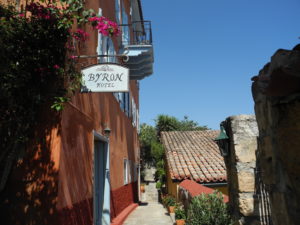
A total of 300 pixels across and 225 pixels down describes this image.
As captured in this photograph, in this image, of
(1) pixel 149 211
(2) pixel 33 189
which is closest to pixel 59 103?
(2) pixel 33 189

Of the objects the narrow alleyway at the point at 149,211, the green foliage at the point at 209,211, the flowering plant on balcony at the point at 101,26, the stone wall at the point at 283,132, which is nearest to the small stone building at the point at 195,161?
the narrow alleyway at the point at 149,211

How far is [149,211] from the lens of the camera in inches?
498

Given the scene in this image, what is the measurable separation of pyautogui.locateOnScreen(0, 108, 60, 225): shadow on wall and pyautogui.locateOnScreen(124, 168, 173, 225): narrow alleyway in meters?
5.94

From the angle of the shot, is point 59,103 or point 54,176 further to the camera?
point 54,176

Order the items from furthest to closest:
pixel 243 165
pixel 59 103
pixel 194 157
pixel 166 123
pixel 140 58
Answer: pixel 166 123 < pixel 194 157 < pixel 140 58 < pixel 59 103 < pixel 243 165

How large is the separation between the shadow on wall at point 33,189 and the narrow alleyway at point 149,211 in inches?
234

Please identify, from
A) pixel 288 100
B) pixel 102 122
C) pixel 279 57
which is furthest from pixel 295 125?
pixel 102 122

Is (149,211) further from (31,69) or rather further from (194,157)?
(31,69)

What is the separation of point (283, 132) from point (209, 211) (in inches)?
147

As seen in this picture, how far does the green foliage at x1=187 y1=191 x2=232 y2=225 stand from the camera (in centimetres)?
490

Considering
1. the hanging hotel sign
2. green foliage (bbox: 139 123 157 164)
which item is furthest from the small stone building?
green foliage (bbox: 139 123 157 164)

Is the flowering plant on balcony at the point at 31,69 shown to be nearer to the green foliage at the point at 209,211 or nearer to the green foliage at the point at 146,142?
the green foliage at the point at 209,211

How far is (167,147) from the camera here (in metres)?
14.7

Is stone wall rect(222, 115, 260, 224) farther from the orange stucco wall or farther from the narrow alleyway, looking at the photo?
the narrow alleyway
